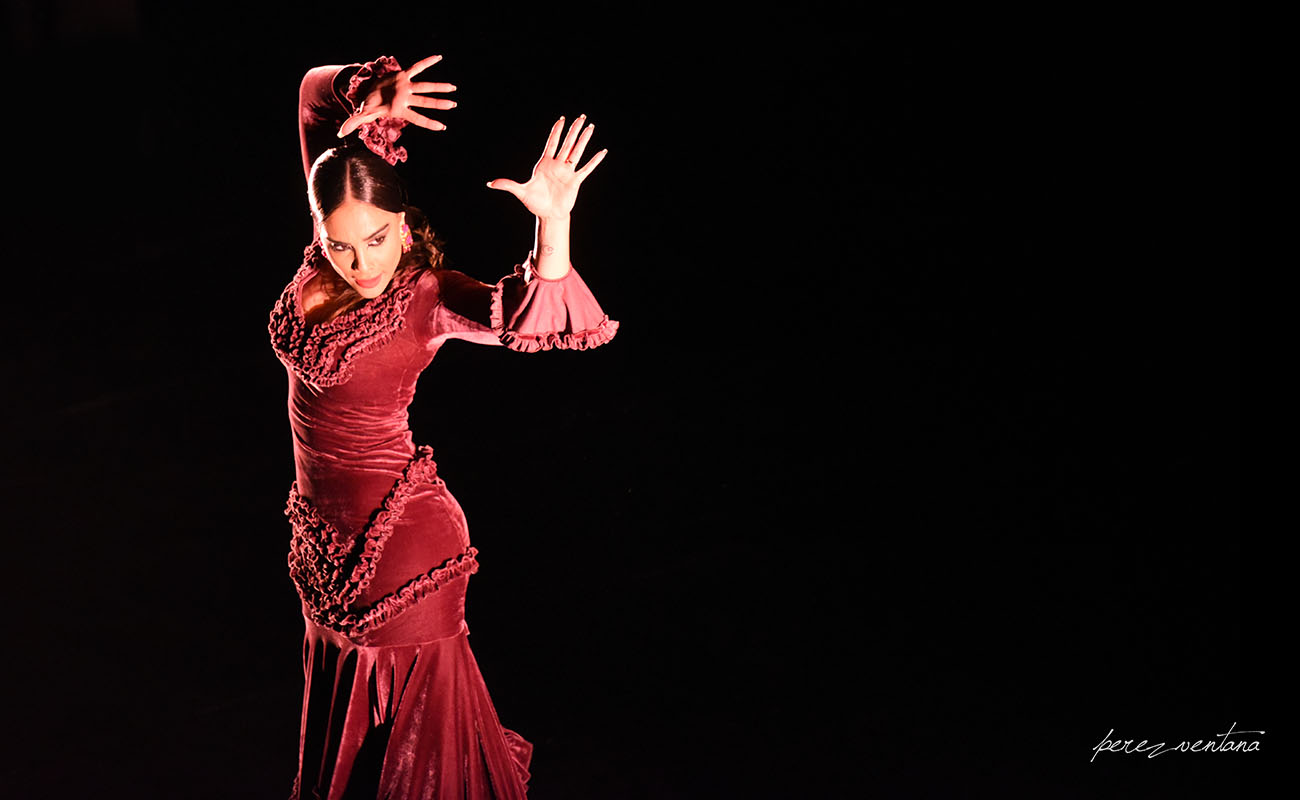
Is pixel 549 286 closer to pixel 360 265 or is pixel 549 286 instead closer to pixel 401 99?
pixel 360 265

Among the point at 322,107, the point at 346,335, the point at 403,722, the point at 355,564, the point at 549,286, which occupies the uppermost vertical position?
the point at 322,107

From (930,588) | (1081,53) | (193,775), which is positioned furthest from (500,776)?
(1081,53)

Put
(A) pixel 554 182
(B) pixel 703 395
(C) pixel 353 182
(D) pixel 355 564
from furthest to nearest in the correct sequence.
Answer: (B) pixel 703 395 < (D) pixel 355 564 < (C) pixel 353 182 < (A) pixel 554 182

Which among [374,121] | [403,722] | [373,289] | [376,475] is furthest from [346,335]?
[403,722]

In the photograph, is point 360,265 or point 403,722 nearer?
point 360,265

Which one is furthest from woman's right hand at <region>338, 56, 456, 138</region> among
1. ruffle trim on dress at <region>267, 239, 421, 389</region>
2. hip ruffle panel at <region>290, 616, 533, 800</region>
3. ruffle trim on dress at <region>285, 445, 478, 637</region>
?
hip ruffle panel at <region>290, 616, 533, 800</region>

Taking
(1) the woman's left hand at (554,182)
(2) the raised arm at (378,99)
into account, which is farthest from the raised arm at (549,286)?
(2) the raised arm at (378,99)

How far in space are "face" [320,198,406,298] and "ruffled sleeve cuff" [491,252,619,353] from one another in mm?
218

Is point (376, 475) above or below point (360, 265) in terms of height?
below

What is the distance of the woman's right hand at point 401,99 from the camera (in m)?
2.32

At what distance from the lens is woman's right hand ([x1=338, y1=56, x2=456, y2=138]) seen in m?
2.32

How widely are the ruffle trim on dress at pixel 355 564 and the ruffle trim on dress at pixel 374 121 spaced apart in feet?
1.61

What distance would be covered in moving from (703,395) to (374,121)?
3.94 ft

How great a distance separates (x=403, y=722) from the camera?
7.94 ft
